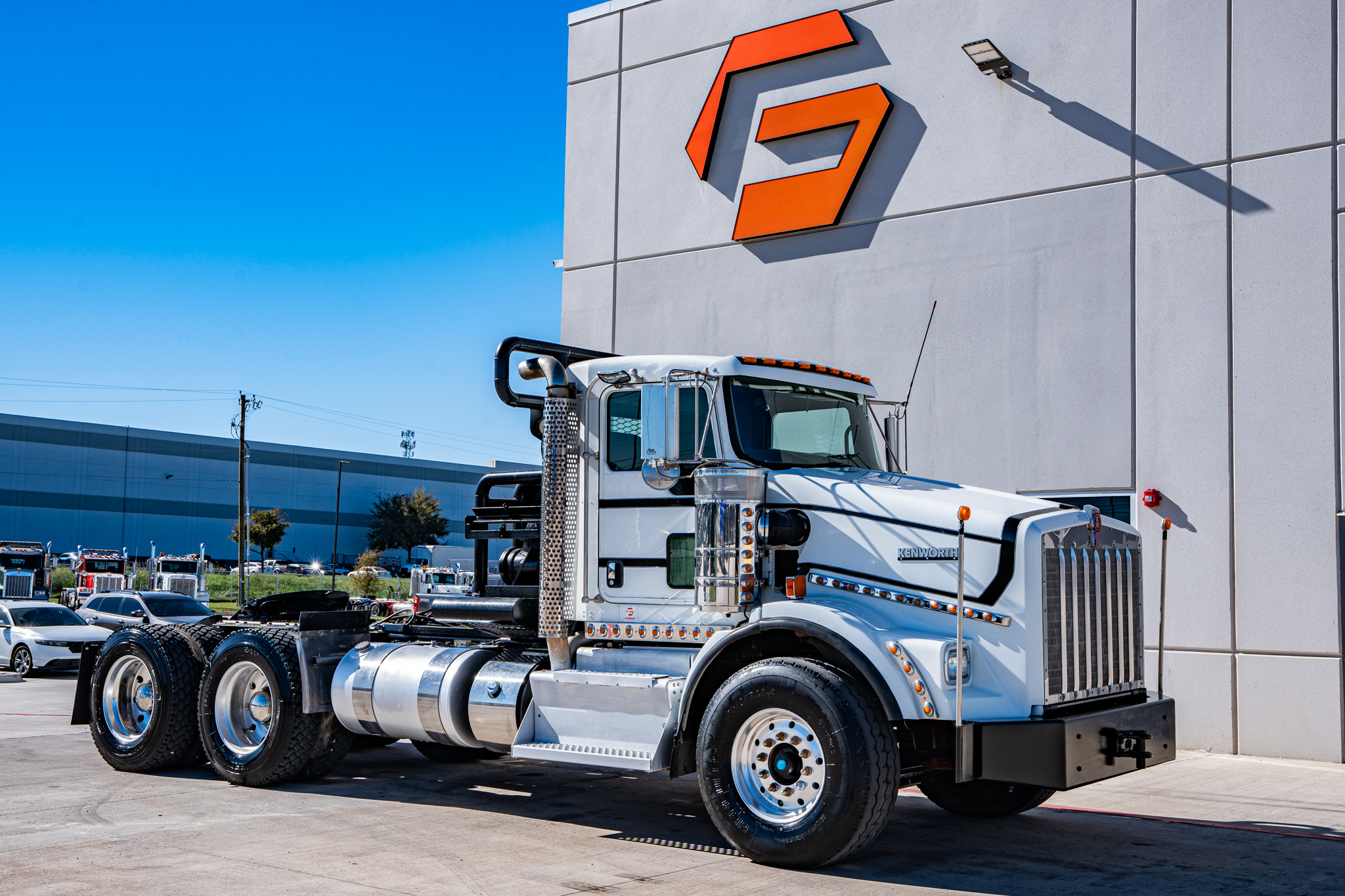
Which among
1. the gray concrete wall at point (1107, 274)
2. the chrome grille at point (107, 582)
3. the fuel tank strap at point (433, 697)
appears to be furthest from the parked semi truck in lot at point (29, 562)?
the fuel tank strap at point (433, 697)

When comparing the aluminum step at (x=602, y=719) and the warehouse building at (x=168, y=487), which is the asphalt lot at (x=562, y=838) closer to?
the aluminum step at (x=602, y=719)

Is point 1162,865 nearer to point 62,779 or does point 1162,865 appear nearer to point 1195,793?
point 1195,793

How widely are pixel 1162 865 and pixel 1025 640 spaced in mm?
1804

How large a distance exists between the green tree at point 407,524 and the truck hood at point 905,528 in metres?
83.3

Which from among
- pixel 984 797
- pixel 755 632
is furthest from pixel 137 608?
pixel 755 632

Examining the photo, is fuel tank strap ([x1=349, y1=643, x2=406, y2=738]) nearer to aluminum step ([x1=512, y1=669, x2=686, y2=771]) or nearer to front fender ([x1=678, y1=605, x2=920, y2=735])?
aluminum step ([x1=512, y1=669, x2=686, y2=771])

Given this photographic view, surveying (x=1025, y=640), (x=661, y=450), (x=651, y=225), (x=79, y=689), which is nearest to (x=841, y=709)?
(x=1025, y=640)

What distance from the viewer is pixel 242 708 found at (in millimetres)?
10133

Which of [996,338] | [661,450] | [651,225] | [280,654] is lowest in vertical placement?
[280,654]

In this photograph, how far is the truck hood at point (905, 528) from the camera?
6.98m

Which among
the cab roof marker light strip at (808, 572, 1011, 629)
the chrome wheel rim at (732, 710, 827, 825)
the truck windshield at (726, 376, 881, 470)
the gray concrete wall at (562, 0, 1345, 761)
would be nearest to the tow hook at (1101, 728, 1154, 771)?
the cab roof marker light strip at (808, 572, 1011, 629)

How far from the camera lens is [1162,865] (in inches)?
287

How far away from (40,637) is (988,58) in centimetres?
1822

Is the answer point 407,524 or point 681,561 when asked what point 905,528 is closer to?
point 681,561
